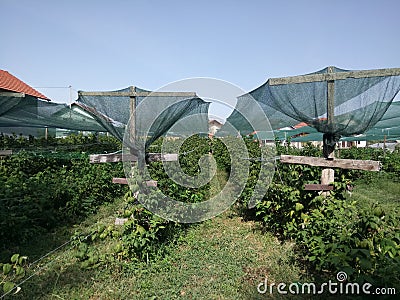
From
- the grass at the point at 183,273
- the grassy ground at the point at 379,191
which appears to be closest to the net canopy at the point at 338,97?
the grass at the point at 183,273

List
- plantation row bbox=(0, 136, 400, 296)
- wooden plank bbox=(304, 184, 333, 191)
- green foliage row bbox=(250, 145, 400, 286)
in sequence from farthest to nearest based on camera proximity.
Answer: wooden plank bbox=(304, 184, 333, 191)
plantation row bbox=(0, 136, 400, 296)
green foliage row bbox=(250, 145, 400, 286)

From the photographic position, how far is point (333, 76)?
3.62m

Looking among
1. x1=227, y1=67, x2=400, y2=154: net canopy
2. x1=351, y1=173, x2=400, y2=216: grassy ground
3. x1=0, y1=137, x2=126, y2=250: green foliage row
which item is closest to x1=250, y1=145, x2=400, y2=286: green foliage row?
x1=227, y1=67, x2=400, y2=154: net canopy

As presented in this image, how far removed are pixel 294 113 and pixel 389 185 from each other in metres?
7.24

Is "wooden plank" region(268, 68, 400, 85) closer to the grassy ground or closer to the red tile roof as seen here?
the grassy ground

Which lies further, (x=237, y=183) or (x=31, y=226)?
(x=237, y=183)

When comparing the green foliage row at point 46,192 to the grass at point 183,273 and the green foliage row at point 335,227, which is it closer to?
the grass at point 183,273

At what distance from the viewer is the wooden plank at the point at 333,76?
326 cm

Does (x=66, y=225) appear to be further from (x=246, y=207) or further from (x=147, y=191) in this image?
(x=246, y=207)

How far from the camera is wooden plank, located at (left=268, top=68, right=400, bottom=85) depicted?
3.26 metres

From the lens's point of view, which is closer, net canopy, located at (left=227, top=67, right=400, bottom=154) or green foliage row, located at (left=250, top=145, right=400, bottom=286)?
green foliage row, located at (left=250, top=145, right=400, bottom=286)

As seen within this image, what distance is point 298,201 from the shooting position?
4191 mm

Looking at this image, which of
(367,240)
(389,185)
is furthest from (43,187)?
(389,185)

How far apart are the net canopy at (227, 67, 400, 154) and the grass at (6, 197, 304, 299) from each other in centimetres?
170
